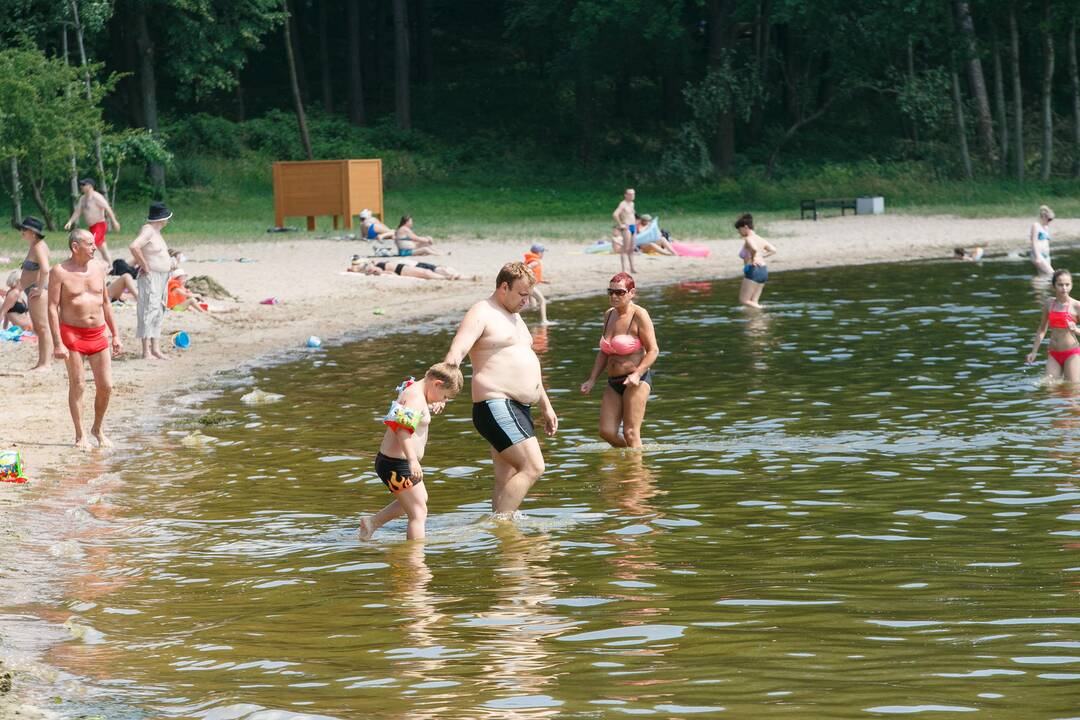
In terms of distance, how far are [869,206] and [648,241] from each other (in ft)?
39.8

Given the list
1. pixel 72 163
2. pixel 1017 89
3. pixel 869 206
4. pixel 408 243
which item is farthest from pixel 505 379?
pixel 1017 89

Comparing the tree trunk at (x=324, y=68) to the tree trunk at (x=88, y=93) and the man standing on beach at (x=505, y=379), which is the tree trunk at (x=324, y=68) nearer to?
the tree trunk at (x=88, y=93)

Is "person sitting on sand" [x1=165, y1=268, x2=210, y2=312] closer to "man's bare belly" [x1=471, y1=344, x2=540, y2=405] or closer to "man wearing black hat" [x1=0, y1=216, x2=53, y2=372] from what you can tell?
"man wearing black hat" [x1=0, y1=216, x2=53, y2=372]

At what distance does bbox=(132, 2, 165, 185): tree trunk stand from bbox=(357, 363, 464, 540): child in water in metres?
39.0

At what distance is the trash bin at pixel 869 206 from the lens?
4388cm

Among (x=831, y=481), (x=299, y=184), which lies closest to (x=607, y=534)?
(x=831, y=481)

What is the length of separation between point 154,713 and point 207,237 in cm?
3064

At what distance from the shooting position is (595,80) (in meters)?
57.8

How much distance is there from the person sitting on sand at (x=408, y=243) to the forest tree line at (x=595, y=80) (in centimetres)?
951

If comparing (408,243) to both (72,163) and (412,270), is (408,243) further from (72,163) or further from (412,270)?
(72,163)

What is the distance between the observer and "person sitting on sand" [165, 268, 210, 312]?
23.7m

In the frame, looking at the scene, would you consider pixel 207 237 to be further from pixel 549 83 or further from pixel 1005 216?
pixel 549 83

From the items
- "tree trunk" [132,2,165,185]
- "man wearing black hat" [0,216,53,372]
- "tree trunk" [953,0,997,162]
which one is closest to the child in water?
"man wearing black hat" [0,216,53,372]

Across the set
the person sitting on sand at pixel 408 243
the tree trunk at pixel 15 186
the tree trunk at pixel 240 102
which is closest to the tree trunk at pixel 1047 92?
the person sitting on sand at pixel 408 243
